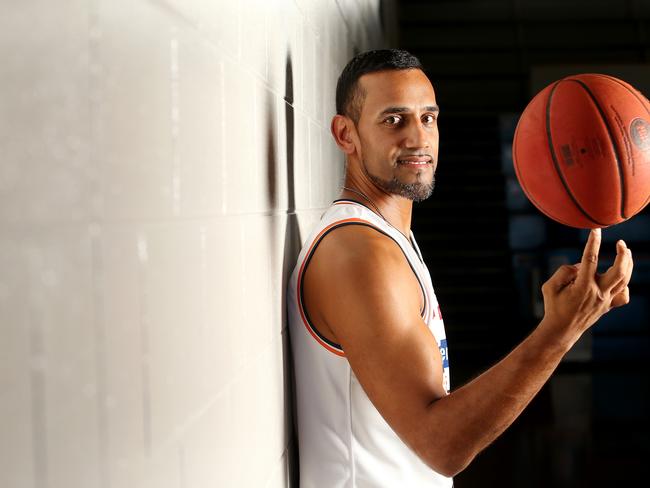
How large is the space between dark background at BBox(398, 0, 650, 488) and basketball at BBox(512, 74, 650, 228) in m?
3.67

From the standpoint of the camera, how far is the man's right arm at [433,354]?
3.51 ft

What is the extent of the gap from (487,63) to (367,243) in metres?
5.61

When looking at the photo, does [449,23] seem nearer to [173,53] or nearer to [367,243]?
[367,243]

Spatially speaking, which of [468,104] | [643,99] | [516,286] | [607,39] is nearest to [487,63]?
[468,104]

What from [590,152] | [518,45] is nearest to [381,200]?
[590,152]

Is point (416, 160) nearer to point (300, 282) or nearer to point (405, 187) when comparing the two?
point (405, 187)

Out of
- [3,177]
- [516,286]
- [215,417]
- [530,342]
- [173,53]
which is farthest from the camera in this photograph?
[516,286]

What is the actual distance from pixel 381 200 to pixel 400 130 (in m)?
0.15

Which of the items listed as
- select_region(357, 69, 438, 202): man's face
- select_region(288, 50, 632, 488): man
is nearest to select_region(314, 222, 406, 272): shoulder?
select_region(288, 50, 632, 488): man

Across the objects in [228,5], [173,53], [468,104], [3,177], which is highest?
[468,104]

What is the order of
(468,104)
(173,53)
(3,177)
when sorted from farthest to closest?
(468,104) < (173,53) < (3,177)

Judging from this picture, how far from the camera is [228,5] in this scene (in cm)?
94

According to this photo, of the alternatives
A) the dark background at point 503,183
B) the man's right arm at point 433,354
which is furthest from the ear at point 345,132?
the dark background at point 503,183

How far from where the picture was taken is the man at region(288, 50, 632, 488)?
3.55 ft
